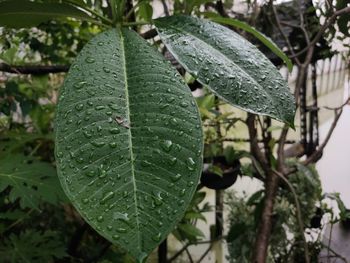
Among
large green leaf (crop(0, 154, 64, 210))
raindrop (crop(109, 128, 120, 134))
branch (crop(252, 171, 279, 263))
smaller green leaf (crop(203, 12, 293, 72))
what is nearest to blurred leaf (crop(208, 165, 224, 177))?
branch (crop(252, 171, 279, 263))

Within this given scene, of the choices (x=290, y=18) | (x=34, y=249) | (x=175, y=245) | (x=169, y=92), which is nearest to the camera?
(x=169, y=92)

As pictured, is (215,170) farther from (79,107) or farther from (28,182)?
(79,107)

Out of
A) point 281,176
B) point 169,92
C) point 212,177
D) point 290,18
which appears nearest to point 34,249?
point 212,177

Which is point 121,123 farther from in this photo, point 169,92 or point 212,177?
point 212,177

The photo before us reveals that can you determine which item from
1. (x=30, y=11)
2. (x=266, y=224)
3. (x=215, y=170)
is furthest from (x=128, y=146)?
(x=215, y=170)

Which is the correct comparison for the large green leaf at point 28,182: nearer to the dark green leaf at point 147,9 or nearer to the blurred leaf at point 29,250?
the blurred leaf at point 29,250

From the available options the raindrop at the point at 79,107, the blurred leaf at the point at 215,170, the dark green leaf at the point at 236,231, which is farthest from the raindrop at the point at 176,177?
the dark green leaf at the point at 236,231
